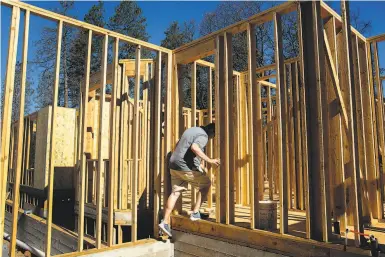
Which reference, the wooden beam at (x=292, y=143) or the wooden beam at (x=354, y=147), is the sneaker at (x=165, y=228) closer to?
the wooden beam at (x=354, y=147)

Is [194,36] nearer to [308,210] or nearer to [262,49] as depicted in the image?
[262,49]

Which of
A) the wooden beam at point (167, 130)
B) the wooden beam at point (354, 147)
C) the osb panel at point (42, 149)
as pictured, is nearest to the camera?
the wooden beam at point (354, 147)

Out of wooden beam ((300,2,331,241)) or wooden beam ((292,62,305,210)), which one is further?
wooden beam ((292,62,305,210))

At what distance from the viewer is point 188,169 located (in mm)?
4785

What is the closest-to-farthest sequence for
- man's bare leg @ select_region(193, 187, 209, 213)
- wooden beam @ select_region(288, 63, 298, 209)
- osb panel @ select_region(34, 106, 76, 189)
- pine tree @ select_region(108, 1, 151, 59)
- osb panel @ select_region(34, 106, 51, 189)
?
1. man's bare leg @ select_region(193, 187, 209, 213)
2. wooden beam @ select_region(288, 63, 298, 209)
3. osb panel @ select_region(34, 106, 51, 189)
4. osb panel @ select_region(34, 106, 76, 189)
5. pine tree @ select_region(108, 1, 151, 59)

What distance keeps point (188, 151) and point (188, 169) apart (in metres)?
0.26

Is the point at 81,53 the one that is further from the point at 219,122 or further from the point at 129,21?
the point at 219,122

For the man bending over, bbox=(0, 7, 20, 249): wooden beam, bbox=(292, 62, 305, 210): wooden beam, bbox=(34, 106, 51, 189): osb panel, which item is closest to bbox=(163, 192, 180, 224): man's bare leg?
the man bending over

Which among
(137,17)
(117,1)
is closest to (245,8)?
(137,17)

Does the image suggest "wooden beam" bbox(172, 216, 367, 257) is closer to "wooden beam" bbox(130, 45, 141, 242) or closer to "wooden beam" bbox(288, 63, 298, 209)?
"wooden beam" bbox(130, 45, 141, 242)

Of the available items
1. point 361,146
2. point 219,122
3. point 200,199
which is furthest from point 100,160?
point 361,146

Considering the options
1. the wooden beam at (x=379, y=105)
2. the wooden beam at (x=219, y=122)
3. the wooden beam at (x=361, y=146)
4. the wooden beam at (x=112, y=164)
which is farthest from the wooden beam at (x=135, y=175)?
the wooden beam at (x=379, y=105)

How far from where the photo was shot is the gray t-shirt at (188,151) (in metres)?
4.72

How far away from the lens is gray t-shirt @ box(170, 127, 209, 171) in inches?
186
